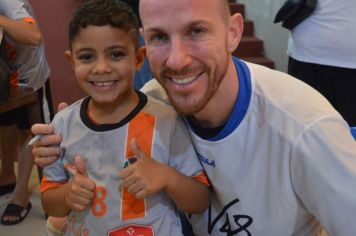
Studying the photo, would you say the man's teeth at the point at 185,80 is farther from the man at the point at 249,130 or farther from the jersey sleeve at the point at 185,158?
the jersey sleeve at the point at 185,158

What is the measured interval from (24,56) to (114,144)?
1.39 metres

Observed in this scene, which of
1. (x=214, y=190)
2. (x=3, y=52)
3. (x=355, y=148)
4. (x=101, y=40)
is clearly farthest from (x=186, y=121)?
(x=3, y=52)

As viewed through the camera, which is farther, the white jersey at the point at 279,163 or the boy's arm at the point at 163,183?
the boy's arm at the point at 163,183

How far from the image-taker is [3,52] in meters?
2.01

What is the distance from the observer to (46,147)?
1.12 meters

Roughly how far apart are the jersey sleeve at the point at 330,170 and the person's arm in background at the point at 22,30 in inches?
62.2

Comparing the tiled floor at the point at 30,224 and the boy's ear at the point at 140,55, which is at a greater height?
the boy's ear at the point at 140,55

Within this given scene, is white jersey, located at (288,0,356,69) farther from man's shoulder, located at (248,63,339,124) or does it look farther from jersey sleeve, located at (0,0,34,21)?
jersey sleeve, located at (0,0,34,21)

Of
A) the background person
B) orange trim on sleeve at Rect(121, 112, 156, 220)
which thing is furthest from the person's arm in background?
orange trim on sleeve at Rect(121, 112, 156, 220)

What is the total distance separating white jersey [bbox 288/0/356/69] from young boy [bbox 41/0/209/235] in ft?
3.15

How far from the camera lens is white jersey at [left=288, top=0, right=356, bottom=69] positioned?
1745 mm

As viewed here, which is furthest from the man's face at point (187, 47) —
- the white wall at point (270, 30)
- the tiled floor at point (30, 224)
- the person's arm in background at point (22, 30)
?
→ the white wall at point (270, 30)

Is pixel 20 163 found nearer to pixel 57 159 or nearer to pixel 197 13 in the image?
pixel 57 159

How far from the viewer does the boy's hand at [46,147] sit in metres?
1.11
